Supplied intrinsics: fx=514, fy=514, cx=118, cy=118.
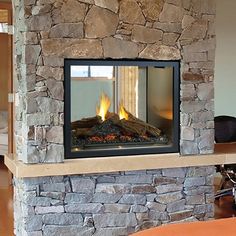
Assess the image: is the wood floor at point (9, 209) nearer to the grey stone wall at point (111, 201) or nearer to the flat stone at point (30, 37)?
the grey stone wall at point (111, 201)

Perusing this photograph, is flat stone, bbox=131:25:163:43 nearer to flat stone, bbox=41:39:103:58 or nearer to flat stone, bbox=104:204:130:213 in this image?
flat stone, bbox=41:39:103:58

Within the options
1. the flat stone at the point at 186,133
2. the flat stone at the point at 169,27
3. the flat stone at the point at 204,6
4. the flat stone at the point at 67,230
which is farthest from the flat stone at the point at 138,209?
the flat stone at the point at 204,6

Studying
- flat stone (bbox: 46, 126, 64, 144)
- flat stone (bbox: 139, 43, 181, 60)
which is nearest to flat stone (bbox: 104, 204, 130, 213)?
flat stone (bbox: 46, 126, 64, 144)

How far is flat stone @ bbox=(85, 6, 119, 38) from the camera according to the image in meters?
3.70

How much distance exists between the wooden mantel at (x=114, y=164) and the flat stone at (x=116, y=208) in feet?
0.95

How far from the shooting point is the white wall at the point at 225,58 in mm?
6352

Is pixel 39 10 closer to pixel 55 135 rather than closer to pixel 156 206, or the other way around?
pixel 55 135

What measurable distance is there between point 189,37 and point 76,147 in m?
1.22

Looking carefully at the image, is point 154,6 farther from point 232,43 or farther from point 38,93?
point 232,43

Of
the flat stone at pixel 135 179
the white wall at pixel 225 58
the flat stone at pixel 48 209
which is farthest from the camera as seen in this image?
the white wall at pixel 225 58

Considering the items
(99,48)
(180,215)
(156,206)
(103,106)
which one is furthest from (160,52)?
(180,215)

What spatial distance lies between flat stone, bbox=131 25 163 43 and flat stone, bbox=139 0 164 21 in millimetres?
90

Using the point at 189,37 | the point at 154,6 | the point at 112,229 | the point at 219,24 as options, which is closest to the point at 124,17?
the point at 154,6

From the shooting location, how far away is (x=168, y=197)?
159 inches
